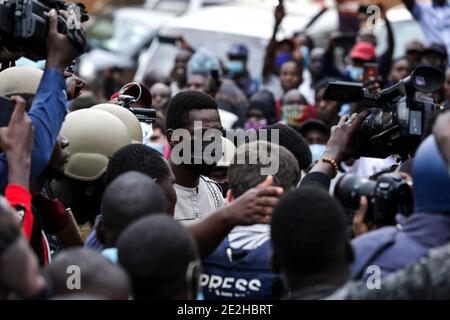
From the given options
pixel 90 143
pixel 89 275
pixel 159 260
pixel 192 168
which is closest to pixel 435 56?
pixel 192 168

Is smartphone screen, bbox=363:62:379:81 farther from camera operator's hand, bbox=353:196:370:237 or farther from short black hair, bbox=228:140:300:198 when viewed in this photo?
camera operator's hand, bbox=353:196:370:237

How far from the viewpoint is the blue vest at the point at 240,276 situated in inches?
164

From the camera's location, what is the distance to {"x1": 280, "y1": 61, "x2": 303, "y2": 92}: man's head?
10930 millimetres

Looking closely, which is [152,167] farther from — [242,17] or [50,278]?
[242,17]

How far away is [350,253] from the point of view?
12.3 ft

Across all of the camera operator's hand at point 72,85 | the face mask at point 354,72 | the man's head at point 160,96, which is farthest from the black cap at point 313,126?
the camera operator's hand at point 72,85

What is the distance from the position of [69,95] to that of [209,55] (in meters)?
5.66

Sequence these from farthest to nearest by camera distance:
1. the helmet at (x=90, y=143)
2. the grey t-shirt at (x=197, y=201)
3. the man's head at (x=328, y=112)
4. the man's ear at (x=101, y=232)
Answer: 1. the man's head at (x=328, y=112)
2. the grey t-shirt at (x=197, y=201)
3. the helmet at (x=90, y=143)
4. the man's ear at (x=101, y=232)

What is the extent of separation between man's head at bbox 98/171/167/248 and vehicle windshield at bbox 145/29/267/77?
9.14m

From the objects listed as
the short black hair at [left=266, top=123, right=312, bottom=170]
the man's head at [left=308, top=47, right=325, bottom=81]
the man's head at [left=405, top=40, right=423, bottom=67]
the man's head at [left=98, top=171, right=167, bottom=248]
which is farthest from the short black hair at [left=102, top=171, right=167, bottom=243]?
the man's head at [left=308, top=47, right=325, bottom=81]

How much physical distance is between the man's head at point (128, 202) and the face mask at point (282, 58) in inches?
305

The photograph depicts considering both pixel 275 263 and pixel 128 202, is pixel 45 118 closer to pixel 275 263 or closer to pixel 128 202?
pixel 128 202

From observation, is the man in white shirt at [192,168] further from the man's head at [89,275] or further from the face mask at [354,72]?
the face mask at [354,72]

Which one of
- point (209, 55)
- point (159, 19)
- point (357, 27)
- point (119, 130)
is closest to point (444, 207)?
point (119, 130)
